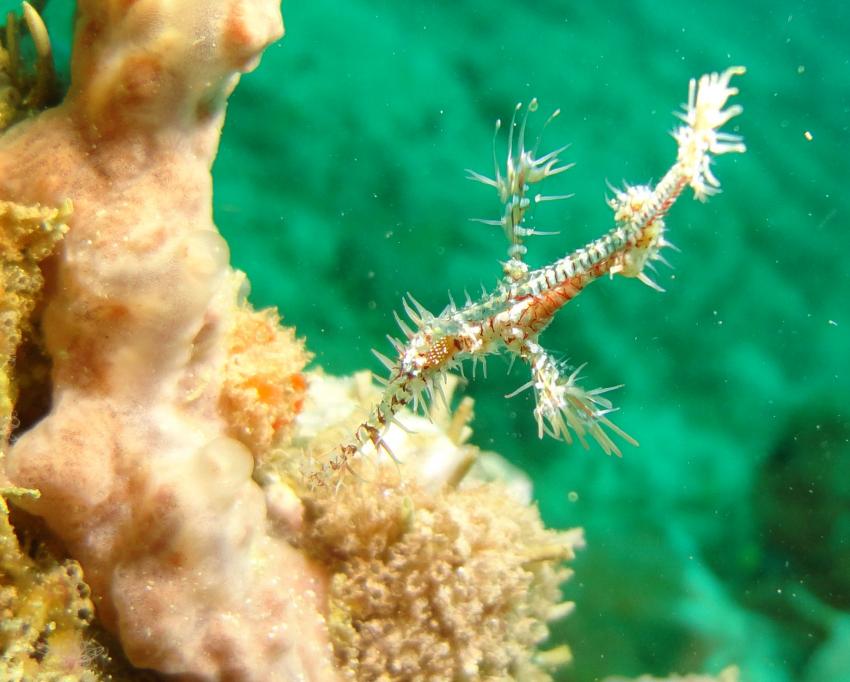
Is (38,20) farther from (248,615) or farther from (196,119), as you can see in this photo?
(248,615)

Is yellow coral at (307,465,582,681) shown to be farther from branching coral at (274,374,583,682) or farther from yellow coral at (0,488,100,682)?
yellow coral at (0,488,100,682)

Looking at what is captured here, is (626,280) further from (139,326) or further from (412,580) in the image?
(139,326)

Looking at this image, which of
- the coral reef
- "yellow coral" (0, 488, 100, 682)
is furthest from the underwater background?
"yellow coral" (0, 488, 100, 682)

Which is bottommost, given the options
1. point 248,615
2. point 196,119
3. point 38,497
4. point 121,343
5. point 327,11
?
point 38,497

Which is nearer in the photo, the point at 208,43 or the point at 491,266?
the point at 208,43

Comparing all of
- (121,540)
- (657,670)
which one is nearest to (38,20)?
(121,540)
